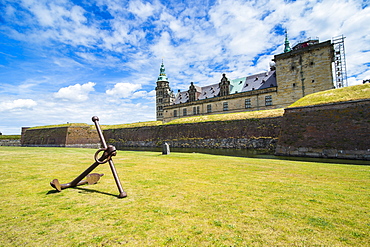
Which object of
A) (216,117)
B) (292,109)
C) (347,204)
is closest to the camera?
(347,204)

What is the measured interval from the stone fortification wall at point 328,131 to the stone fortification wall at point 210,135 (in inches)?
203

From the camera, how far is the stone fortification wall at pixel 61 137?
32834 mm

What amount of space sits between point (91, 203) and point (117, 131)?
1501 inches

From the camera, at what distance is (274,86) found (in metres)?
33.9

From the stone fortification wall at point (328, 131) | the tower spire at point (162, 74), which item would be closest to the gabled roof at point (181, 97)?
the tower spire at point (162, 74)

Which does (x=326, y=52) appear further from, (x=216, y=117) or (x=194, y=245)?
(x=194, y=245)

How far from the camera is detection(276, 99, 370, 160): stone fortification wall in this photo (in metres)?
13.4

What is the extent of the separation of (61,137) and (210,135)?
25896 mm

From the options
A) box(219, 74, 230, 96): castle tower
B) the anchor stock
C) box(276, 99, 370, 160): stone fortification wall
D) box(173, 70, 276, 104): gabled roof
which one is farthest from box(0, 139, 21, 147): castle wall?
box(276, 99, 370, 160): stone fortification wall

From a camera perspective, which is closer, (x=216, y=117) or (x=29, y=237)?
(x=29, y=237)

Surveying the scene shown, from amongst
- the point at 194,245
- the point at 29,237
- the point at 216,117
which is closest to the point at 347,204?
the point at 194,245

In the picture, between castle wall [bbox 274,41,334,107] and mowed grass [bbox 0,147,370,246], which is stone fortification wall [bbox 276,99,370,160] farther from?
castle wall [bbox 274,41,334,107]

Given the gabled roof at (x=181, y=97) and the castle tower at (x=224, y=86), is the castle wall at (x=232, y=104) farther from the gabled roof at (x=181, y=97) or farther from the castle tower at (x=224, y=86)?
the gabled roof at (x=181, y=97)

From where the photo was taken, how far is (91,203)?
3.96 m
